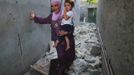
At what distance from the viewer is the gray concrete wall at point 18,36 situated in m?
3.34

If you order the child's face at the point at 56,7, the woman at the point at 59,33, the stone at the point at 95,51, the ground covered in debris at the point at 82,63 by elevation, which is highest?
the child's face at the point at 56,7

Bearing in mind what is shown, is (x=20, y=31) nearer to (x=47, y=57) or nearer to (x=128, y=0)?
(x=47, y=57)

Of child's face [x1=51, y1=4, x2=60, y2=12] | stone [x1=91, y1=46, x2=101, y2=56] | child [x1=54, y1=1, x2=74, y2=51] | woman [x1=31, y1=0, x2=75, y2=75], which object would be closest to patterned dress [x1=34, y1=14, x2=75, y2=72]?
woman [x1=31, y1=0, x2=75, y2=75]

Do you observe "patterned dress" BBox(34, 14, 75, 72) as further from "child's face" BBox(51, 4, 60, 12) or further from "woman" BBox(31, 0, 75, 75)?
"child's face" BBox(51, 4, 60, 12)

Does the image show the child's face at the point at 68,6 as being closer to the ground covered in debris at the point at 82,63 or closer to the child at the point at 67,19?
the child at the point at 67,19

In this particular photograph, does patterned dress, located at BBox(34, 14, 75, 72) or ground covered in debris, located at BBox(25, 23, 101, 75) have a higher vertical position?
patterned dress, located at BBox(34, 14, 75, 72)

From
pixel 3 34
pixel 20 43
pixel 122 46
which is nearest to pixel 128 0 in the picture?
pixel 122 46

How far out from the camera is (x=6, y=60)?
3463mm

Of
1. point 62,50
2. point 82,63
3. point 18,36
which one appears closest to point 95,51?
point 82,63

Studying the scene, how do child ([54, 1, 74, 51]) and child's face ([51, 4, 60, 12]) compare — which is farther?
child's face ([51, 4, 60, 12])

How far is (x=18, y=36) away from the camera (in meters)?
3.74

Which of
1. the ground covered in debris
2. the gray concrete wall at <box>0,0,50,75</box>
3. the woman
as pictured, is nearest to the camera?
the gray concrete wall at <box>0,0,50,75</box>

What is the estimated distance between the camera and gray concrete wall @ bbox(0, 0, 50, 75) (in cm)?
334

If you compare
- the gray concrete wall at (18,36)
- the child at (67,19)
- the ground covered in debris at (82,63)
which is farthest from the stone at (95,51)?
the gray concrete wall at (18,36)
